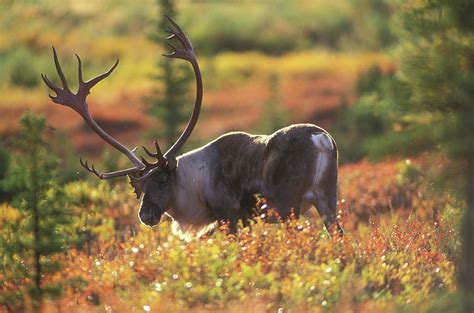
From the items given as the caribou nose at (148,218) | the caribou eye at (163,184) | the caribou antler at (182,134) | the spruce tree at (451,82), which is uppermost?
the spruce tree at (451,82)

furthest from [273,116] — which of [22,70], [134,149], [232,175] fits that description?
[22,70]

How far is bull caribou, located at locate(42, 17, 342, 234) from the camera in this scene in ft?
37.1

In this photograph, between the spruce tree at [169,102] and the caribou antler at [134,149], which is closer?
the caribou antler at [134,149]

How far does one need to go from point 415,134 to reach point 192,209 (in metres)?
3.62

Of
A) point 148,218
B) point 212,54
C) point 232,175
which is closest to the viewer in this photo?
point 232,175

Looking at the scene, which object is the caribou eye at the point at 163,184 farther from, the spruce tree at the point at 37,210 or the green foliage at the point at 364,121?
the green foliage at the point at 364,121

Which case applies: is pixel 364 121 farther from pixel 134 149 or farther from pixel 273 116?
pixel 134 149

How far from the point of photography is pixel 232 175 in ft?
39.5

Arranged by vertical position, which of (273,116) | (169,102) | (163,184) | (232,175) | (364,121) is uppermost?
(232,175)

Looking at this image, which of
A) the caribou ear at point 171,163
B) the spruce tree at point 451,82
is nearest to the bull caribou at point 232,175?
the caribou ear at point 171,163

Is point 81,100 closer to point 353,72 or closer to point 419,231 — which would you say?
point 419,231

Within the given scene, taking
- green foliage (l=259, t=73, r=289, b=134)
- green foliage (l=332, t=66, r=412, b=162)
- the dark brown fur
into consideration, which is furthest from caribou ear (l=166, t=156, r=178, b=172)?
green foliage (l=259, t=73, r=289, b=134)

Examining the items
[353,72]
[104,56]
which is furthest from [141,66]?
[353,72]

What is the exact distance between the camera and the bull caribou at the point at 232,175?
11312 millimetres
